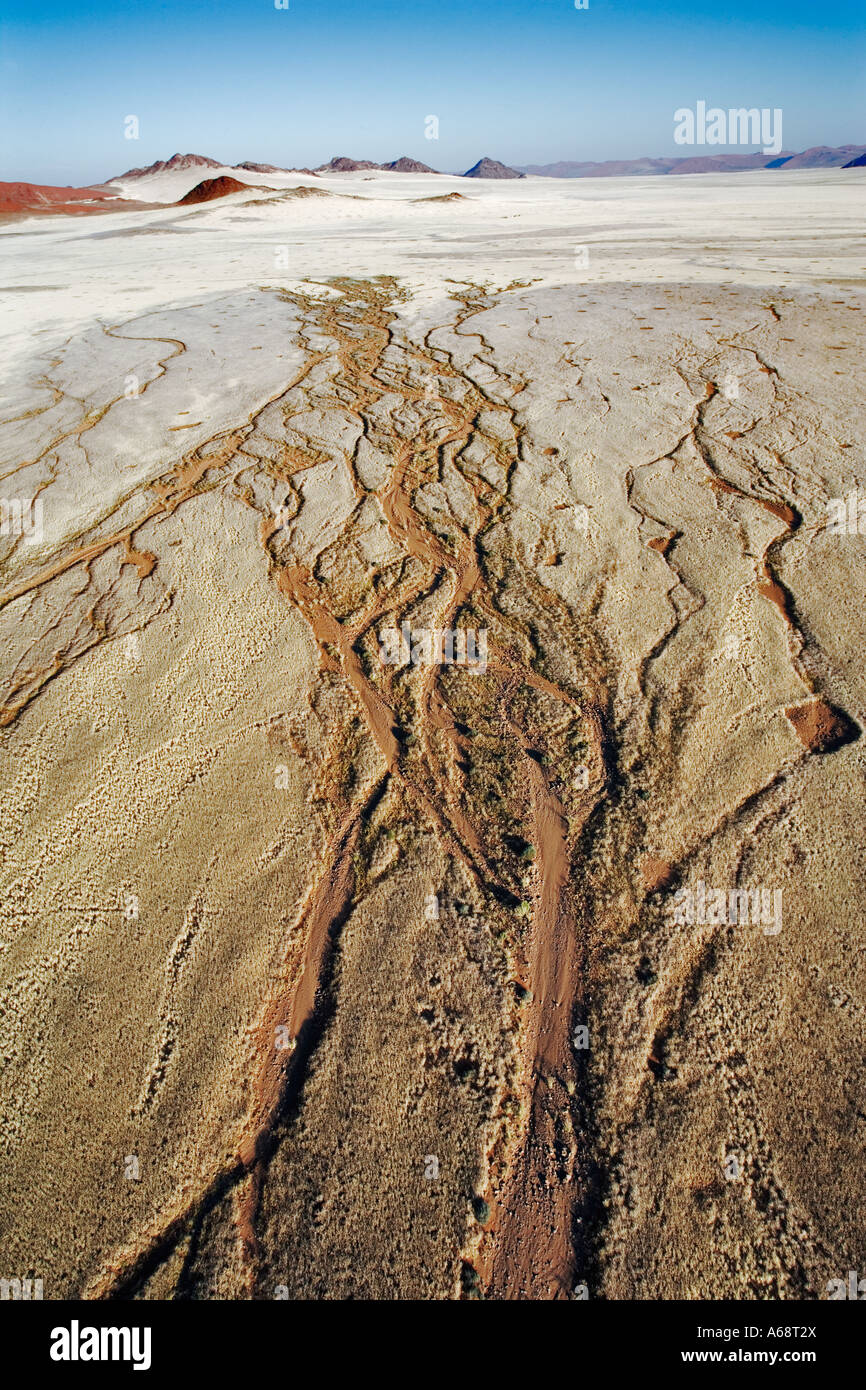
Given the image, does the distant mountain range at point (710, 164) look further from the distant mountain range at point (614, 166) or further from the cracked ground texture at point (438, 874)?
the cracked ground texture at point (438, 874)

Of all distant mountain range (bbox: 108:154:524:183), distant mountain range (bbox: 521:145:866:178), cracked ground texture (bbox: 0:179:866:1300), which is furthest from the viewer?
distant mountain range (bbox: 521:145:866:178)

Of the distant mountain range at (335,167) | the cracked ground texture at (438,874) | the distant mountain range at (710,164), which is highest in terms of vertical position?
the distant mountain range at (710,164)

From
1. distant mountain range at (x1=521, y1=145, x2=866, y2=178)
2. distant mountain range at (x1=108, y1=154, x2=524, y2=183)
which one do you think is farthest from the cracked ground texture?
distant mountain range at (x1=521, y1=145, x2=866, y2=178)

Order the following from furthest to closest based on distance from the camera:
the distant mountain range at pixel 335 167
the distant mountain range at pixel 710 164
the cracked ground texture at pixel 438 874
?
1. the distant mountain range at pixel 710 164
2. the distant mountain range at pixel 335 167
3. the cracked ground texture at pixel 438 874

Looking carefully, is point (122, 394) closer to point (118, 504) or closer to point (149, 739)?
point (118, 504)

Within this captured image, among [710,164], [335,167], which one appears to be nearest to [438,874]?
[335,167]

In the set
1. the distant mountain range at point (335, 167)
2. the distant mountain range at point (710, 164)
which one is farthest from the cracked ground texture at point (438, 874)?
the distant mountain range at point (710, 164)

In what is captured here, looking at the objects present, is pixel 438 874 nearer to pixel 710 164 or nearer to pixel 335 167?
pixel 335 167

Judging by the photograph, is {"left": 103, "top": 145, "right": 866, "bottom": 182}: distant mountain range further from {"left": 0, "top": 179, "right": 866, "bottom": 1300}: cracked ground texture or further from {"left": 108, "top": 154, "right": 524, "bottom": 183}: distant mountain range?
{"left": 0, "top": 179, "right": 866, "bottom": 1300}: cracked ground texture

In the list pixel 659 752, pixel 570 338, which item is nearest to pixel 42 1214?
pixel 659 752

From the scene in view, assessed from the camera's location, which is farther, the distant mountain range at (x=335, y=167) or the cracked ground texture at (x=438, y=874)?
the distant mountain range at (x=335, y=167)
